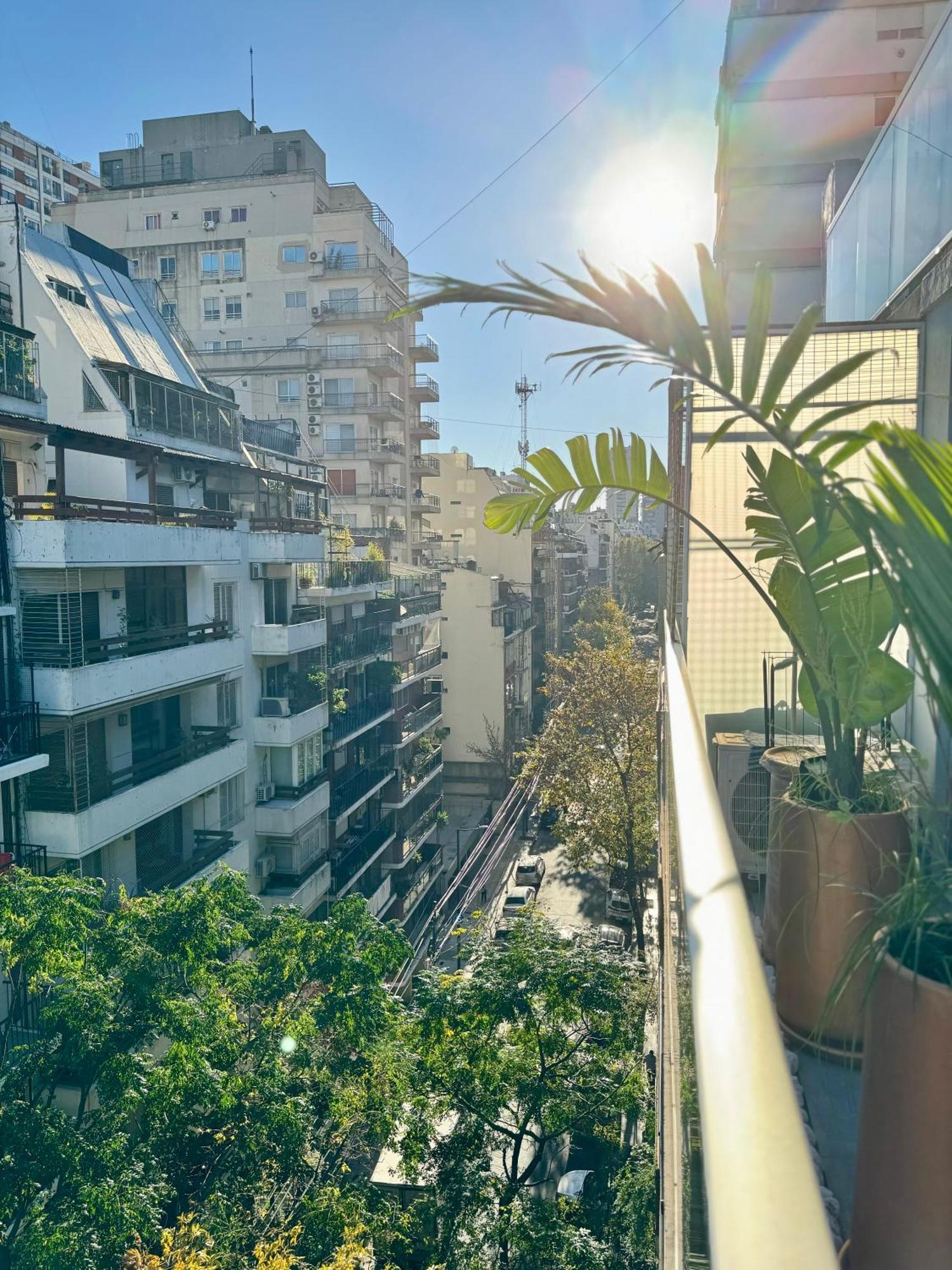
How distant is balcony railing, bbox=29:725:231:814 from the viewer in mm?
10594

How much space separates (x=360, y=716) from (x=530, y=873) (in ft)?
25.9

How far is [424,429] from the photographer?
108 feet

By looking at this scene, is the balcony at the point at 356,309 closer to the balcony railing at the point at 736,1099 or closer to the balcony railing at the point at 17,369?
the balcony railing at the point at 17,369

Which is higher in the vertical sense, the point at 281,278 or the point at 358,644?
the point at 281,278

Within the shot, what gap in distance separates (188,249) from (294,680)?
19.3 meters

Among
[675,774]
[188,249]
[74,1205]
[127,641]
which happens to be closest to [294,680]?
[127,641]

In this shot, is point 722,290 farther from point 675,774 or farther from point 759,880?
point 759,880

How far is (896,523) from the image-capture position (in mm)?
1099

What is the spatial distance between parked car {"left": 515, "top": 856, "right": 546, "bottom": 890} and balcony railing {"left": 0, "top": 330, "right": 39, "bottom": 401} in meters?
18.7

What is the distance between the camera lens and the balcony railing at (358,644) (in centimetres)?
1998

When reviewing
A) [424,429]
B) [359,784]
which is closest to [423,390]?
[424,429]

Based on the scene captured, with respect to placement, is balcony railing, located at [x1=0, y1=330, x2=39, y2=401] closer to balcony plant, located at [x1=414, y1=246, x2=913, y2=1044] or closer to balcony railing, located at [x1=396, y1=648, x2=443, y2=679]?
balcony plant, located at [x1=414, y1=246, x2=913, y2=1044]

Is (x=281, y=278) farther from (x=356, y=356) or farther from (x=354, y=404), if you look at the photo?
(x=354, y=404)

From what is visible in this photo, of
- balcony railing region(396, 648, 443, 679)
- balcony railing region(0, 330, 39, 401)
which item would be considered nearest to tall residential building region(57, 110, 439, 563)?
balcony railing region(396, 648, 443, 679)
